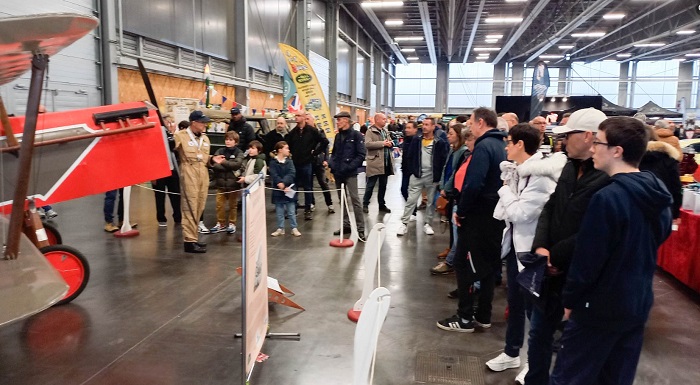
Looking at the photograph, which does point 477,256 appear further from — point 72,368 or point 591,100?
point 591,100

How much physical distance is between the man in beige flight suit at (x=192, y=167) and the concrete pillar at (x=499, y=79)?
35.3 metres

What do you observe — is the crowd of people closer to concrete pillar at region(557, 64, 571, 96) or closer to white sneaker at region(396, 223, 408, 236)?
white sneaker at region(396, 223, 408, 236)

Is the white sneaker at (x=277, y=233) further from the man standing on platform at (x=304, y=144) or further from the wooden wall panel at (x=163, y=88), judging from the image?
the wooden wall panel at (x=163, y=88)

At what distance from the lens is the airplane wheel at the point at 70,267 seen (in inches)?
161

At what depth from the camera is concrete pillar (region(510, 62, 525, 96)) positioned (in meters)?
37.5

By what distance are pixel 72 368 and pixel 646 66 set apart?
43692 millimetres

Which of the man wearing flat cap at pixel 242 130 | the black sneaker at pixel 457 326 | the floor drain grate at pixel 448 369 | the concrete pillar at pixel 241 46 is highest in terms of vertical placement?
the concrete pillar at pixel 241 46

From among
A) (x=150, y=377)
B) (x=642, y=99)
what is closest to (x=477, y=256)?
(x=150, y=377)

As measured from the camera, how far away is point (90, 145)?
4.34 m

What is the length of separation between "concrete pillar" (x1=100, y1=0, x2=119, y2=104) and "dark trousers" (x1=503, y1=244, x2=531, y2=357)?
916 cm

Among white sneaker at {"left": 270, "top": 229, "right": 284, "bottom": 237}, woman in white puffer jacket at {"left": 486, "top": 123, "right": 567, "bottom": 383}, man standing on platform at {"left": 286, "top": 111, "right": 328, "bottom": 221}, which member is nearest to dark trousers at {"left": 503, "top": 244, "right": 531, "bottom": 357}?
woman in white puffer jacket at {"left": 486, "top": 123, "right": 567, "bottom": 383}

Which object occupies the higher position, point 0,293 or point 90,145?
point 90,145

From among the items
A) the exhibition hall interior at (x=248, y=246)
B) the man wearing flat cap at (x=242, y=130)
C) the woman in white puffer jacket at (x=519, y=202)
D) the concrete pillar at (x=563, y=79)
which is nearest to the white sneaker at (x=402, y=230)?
the exhibition hall interior at (x=248, y=246)

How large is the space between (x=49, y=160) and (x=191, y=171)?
1757 millimetres
